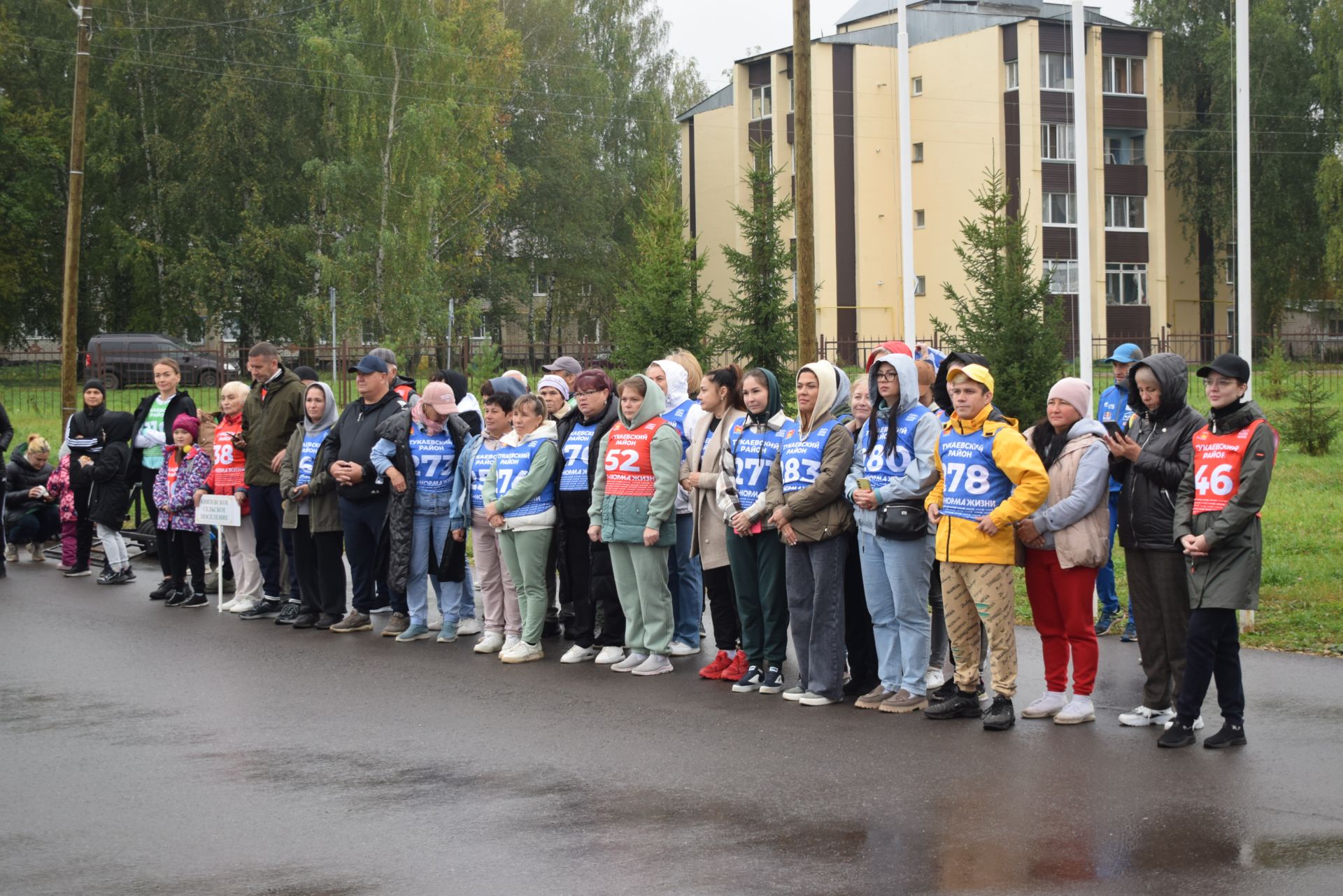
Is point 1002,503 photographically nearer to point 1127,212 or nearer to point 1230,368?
point 1230,368

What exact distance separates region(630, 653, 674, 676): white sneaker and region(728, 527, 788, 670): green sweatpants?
0.78 meters

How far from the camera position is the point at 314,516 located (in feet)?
37.8

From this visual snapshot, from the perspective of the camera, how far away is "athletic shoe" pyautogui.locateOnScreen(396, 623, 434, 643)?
11008 millimetres

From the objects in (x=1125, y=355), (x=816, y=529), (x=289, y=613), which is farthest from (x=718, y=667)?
(x=289, y=613)

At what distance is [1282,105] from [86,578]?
5045cm

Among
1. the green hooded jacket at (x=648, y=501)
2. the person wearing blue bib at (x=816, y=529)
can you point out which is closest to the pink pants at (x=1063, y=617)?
→ the person wearing blue bib at (x=816, y=529)

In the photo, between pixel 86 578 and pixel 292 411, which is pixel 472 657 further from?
pixel 86 578

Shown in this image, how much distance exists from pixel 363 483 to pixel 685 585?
279 centimetres

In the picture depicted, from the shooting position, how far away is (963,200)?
51.7 metres

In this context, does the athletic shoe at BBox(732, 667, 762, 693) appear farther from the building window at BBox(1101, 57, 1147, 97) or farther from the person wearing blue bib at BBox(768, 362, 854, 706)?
the building window at BBox(1101, 57, 1147, 97)

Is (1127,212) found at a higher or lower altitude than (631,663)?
higher

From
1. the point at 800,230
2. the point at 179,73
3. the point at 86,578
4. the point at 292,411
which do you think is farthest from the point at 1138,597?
the point at 179,73

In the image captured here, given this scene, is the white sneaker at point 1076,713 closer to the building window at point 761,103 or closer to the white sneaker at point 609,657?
the white sneaker at point 609,657

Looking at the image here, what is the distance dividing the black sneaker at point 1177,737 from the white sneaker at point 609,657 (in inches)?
158
